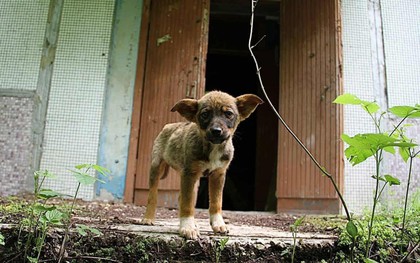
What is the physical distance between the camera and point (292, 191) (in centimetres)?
608

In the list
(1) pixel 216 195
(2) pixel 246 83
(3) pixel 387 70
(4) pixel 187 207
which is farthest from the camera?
(2) pixel 246 83

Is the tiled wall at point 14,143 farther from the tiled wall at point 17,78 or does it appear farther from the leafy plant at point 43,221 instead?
the leafy plant at point 43,221

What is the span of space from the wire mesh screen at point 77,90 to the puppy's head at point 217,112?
336 centimetres

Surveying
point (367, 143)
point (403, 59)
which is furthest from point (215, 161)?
point (403, 59)

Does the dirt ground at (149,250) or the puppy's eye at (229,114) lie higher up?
the puppy's eye at (229,114)

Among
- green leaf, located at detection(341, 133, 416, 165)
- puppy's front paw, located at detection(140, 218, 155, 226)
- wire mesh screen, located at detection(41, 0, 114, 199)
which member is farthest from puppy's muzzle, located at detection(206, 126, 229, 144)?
wire mesh screen, located at detection(41, 0, 114, 199)

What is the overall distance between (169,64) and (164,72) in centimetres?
16

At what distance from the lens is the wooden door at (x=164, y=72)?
247 inches

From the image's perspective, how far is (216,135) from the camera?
9.91 feet

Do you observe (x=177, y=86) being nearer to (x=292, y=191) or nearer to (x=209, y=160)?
(x=292, y=191)

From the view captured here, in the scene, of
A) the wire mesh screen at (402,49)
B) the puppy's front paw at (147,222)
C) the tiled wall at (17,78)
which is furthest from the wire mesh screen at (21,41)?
the wire mesh screen at (402,49)

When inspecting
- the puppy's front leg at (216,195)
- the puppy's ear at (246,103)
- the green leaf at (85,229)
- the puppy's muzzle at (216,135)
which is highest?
the puppy's ear at (246,103)

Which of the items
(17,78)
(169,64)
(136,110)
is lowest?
(136,110)

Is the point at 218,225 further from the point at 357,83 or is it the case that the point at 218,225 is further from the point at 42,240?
the point at 357,83
